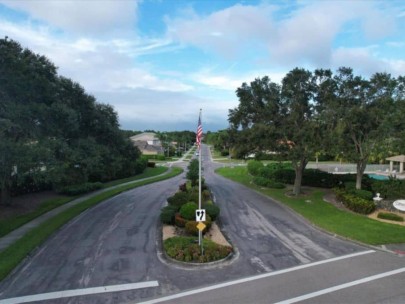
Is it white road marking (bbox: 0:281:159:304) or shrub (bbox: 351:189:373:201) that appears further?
shrub (bbox: 351:189:373:201)

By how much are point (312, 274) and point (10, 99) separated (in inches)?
783

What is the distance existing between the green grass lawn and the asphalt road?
0.97 metres

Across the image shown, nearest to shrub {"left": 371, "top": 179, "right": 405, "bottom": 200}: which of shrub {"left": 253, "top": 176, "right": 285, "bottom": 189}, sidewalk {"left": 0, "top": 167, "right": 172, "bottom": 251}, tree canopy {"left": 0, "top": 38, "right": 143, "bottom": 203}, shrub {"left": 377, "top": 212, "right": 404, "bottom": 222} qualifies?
shrub {"left": 377, "top": 212, "right": 404, "bottom": 222}

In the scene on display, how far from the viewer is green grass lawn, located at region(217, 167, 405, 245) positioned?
Answer: 19.7m

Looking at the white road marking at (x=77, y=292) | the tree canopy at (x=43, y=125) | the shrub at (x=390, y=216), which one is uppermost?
the tree canopy at (x=43, y=125)

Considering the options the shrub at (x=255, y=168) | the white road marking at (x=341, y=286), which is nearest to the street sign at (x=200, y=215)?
the white road marking at (x=341, y=286)

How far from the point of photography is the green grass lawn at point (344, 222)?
64.7 ft

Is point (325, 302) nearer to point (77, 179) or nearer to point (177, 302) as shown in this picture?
point (177, 302)

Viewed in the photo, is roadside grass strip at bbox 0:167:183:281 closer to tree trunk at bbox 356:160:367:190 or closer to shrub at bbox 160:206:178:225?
shrub at bbox 160:206:178:225

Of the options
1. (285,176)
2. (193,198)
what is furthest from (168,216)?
(285,176)

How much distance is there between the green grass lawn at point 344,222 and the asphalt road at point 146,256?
3.19 feet

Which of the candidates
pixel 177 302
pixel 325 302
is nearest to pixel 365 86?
pixel 325 302

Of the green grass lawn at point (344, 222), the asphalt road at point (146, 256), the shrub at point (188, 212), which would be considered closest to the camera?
the asphalt road at point (146, 256)

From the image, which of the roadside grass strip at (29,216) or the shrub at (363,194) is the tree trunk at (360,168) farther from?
the roadside grass strip at (29,216)
